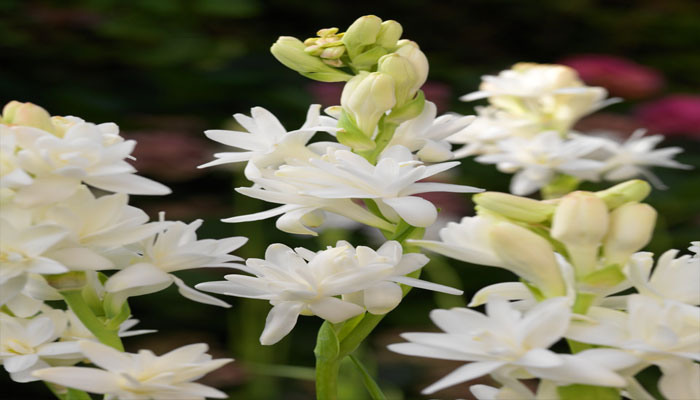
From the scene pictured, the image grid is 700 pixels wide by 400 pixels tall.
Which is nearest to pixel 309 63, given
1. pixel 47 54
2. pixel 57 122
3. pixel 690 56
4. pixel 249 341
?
pixel 57 122

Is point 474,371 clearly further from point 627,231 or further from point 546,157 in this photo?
point 546,157

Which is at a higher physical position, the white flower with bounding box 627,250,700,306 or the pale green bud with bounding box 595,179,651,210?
the pale green bud with bounding box 595,179,651,210

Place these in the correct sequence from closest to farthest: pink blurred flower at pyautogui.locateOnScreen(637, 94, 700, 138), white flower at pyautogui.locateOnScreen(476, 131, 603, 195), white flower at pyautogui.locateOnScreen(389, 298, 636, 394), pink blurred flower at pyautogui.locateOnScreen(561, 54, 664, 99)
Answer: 1. white flower at pyautogui.locateOnScreen(389, 298, 636, 394)
2. white flower at pyautogui.locateOnScreen(476, 131, 603, 195)
3. pink blurred flower at pyautogui.locateOnScreen(637, 94, 700, 138)
4. pink blurred flower at pyautogui.locateOnScreen(561, 54, 664, 99)

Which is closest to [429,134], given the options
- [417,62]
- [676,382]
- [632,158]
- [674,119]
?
[417,62]

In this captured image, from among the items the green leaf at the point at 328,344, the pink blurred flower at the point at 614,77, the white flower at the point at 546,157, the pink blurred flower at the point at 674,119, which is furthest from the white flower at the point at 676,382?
the pink blurred flower at the point at 614,77

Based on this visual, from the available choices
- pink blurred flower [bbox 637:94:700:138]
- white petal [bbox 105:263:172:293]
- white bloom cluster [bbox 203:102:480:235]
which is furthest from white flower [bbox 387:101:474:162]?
pink blurred flower [bbox 637:94:700:138]

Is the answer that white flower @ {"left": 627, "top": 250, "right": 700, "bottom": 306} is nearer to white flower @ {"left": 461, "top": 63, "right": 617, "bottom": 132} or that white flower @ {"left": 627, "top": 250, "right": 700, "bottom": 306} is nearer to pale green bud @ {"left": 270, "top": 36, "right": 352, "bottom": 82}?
pale green bud @ {"left": 270, "top": 36, "right": 352, "bottom": 82}

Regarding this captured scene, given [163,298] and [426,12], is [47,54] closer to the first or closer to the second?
[163,298]
